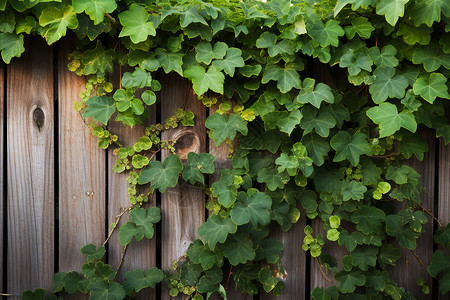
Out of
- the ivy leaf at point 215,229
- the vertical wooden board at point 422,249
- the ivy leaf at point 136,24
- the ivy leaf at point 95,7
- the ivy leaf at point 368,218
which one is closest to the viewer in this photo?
the ivy leaf at point 95,7

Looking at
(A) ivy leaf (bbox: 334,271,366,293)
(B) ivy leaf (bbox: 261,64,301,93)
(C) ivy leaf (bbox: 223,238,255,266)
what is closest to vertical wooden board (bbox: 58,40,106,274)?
(C) ivy leaf (bbox: 223,238,255,266)

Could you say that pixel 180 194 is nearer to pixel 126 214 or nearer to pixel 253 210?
pixel 126 214

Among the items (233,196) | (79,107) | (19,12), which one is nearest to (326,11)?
(233,196)

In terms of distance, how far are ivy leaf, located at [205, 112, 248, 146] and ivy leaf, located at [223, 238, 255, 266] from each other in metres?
0.47

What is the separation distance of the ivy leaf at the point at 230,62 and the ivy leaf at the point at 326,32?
0.33 m

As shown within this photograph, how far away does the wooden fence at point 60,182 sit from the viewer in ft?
6.91

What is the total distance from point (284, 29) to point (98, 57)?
2.80 ft

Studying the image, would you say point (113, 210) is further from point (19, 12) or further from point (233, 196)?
point (19, 12)

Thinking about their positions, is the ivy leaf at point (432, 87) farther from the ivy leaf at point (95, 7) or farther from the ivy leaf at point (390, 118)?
the ivy leaf at point (95, 7)

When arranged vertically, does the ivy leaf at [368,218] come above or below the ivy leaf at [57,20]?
below

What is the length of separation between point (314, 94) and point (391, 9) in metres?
0.46

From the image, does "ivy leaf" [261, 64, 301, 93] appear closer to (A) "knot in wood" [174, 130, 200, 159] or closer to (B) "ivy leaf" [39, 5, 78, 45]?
(A) "knot in wood" [174, 130, 200, 159]

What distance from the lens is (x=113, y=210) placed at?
7.05 feet

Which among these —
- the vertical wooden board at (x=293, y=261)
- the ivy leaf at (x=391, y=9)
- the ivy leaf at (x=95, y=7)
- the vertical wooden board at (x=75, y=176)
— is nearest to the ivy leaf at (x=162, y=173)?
the vertical wooden board at (x=75, y=176)
